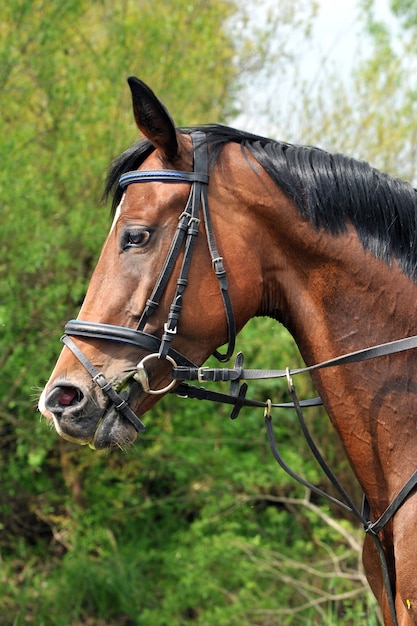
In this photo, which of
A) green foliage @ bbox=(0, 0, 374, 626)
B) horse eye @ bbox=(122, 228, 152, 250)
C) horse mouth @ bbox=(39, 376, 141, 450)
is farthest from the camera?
green foliage @ bbox=(0, 0, 374, 626)

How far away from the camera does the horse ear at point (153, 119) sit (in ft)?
7.54

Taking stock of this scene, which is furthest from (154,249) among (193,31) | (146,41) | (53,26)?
(193,31)

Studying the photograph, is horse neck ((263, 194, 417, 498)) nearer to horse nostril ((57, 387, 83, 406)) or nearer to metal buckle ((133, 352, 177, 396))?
metal buckle ((133, 352, 177, 396))

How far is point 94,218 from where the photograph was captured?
6.26 metres

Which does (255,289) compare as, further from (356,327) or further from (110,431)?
(110,431)

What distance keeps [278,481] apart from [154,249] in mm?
4756

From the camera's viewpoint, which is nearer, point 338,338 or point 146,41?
point 338,338

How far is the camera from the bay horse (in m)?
2.30

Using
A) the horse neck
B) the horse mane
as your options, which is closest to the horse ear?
the horse mane

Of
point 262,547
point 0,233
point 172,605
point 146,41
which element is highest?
point 146,41

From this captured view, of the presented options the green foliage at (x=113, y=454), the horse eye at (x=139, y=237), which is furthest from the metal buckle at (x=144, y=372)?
the green foliage at (x=113, y=454)

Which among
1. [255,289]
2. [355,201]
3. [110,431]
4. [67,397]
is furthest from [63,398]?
[355,201]

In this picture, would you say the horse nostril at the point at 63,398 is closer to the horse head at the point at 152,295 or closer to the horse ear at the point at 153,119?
the horse head at the point at 152,295

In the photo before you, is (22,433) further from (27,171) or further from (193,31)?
(193,31)
